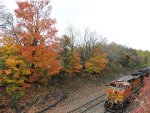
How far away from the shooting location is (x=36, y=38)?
34844mm

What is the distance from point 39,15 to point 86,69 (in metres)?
20.3

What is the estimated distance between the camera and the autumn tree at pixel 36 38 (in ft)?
112

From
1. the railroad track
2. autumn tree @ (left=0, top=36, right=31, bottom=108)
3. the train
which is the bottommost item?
the railroad track

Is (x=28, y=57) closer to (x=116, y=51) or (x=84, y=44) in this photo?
(x=84, y=44)

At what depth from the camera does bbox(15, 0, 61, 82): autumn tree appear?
34031 millimetres

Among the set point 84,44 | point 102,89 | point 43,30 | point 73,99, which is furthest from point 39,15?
point 84,44

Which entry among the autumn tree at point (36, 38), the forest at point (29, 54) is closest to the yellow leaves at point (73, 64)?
the forest at point (29, 54)

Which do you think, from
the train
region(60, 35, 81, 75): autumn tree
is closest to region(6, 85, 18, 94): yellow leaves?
the train

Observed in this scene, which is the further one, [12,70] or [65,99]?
[65,99]

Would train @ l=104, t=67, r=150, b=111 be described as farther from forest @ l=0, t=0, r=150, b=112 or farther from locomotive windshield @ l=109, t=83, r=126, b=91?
forest @ l=0, t=0, r=150, b=112

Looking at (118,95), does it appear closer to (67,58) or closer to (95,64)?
(67,58)

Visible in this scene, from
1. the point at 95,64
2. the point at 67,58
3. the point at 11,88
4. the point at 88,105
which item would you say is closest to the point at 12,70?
the point at 11,88

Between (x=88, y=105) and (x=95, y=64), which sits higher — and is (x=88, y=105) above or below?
below

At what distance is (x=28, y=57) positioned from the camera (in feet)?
109
